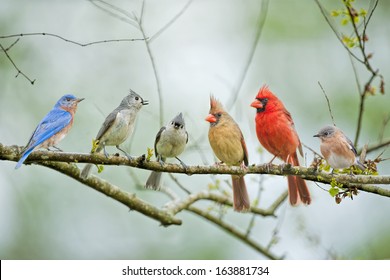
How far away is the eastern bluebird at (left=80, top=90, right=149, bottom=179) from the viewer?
15.5ft

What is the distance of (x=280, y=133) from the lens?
5164 millimetres

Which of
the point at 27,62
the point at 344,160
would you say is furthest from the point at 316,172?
the point at 27,62

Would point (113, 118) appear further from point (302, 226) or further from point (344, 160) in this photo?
point (302, 226)

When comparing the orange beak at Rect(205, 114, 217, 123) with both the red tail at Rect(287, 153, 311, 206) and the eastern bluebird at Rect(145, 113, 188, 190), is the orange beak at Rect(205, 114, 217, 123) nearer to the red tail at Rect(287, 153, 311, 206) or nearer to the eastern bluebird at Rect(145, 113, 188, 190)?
the eastern bluebird at Rect(145, 113, 188, 190)

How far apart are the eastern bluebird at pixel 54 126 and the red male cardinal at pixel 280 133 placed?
1540 millimetres

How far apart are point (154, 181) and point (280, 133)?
3.84ft

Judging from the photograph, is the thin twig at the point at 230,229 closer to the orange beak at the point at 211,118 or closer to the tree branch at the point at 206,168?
the orange beak at the point at 211,118

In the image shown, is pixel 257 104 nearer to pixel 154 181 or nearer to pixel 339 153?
pixel 339 153

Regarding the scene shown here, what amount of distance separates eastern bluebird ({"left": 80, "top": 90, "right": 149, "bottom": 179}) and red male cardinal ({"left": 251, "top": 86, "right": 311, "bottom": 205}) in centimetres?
103

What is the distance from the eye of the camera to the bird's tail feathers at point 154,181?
4844 millimetres

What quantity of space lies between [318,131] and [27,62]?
7461mm

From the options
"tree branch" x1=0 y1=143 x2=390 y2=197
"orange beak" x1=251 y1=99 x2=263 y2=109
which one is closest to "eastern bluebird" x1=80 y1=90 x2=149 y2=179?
"tree branch" x1=0 y1=143 x2=390 y2=197

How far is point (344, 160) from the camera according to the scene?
4500 millimetres

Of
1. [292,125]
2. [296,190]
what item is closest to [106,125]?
[292,125]
